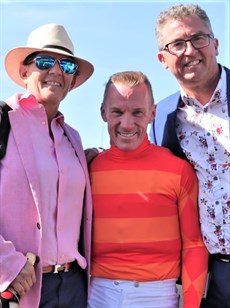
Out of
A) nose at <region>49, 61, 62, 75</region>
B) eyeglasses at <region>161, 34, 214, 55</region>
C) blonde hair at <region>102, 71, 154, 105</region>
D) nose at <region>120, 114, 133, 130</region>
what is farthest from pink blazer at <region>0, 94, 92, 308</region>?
eyeglasses at <region>161, 34, 214, 55</region>

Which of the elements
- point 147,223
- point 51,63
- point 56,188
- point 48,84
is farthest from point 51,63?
point 147,223

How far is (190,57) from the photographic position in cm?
325

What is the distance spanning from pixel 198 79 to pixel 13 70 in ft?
4.45

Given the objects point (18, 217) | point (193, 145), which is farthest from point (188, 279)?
point (18, 217)

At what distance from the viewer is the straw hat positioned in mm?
3303

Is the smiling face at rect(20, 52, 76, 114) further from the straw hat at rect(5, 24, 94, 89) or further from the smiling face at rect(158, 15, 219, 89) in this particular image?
the smiling face at rect(158, 15, 219, 89)

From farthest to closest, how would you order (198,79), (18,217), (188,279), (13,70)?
(13,70) < (198,79) < (188,279) < (18,217)

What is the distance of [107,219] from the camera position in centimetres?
313

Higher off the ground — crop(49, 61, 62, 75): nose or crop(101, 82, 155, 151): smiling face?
crop(49, 61, 62, 75): nose

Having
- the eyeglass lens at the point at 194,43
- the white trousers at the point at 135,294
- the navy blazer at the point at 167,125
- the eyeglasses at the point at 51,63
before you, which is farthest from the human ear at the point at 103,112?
the white trousers at the point at 135,294

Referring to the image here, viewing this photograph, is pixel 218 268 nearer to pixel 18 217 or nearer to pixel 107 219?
pixel 107 219

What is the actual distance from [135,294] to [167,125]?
1.27 metres

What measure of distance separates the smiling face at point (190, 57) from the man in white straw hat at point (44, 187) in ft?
2.32

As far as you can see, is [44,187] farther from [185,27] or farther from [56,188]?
[185,27]
